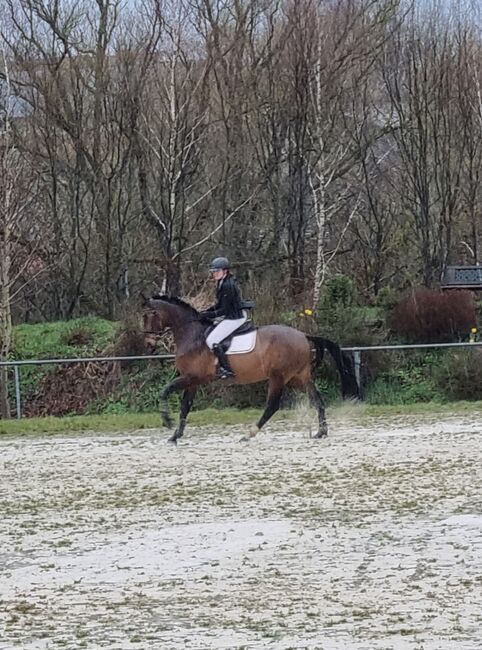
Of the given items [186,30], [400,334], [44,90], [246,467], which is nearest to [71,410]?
[400,334]

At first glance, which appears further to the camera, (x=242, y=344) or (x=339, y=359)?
(x=339, y=359)

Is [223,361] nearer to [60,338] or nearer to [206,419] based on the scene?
[206,419]

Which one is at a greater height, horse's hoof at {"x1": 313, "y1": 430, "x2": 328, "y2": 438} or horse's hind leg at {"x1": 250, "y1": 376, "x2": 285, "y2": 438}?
horse's hind leg at {"x1": 250, "y1": 376, "x2": 285, "y2": 438}

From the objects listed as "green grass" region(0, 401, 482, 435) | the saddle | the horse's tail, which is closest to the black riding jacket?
the saddle

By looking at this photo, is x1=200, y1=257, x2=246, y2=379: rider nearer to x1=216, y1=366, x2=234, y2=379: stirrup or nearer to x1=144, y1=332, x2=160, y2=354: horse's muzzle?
x1=216, y1=366, x2=234, y2=379: stirrup

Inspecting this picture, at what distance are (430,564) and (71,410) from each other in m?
18.4

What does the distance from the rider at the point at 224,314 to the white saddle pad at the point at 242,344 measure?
0.38ft

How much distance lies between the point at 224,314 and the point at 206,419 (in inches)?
156

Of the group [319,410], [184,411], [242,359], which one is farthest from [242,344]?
[319,410]

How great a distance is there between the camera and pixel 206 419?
1981 centimetres

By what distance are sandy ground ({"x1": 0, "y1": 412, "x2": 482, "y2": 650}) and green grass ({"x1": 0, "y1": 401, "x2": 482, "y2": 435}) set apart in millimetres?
3523

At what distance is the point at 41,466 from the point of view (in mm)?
14617

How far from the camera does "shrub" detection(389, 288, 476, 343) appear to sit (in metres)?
25.6

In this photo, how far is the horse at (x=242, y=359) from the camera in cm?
1623
